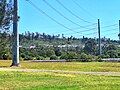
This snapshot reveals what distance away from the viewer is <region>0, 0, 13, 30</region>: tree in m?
A: 21.8

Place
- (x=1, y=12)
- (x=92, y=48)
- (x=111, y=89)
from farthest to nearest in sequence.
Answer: (x=92, y=48), (x=1, y=12), (x=111, y=89)

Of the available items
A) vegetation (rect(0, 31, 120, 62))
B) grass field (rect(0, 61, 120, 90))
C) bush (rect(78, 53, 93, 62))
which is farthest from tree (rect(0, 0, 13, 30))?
bush (rect(78, 53, 93, 62))

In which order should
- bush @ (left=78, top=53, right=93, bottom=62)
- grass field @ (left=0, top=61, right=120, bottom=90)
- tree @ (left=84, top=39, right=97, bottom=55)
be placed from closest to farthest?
grass field @ (left=0, top=61, right=120, bottom=90) → bush @ (left=78, top=53, right=93, bottom=62) → tree @ (left=84, top=39, right=97, bottom=55)

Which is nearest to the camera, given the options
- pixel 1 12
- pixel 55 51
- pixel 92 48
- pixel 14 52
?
pixel 1 12

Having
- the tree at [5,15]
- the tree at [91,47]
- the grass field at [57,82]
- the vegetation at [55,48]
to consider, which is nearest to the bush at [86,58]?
the vegetation at [55,48]

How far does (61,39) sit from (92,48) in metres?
48.8

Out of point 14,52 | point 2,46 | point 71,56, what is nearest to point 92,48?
point 71,56

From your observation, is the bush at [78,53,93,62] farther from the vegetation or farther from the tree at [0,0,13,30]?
the tree at [0,0,13,30]

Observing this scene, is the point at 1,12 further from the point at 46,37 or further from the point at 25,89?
the point at 46,37

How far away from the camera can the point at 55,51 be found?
11256cm

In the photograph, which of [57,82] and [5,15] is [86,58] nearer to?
[57,82]

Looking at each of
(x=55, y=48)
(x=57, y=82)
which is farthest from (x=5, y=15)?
(x=55, y=48)

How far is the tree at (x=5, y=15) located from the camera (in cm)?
2184

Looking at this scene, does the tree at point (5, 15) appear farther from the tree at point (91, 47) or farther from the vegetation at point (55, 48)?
the tree at point (91, 47)
